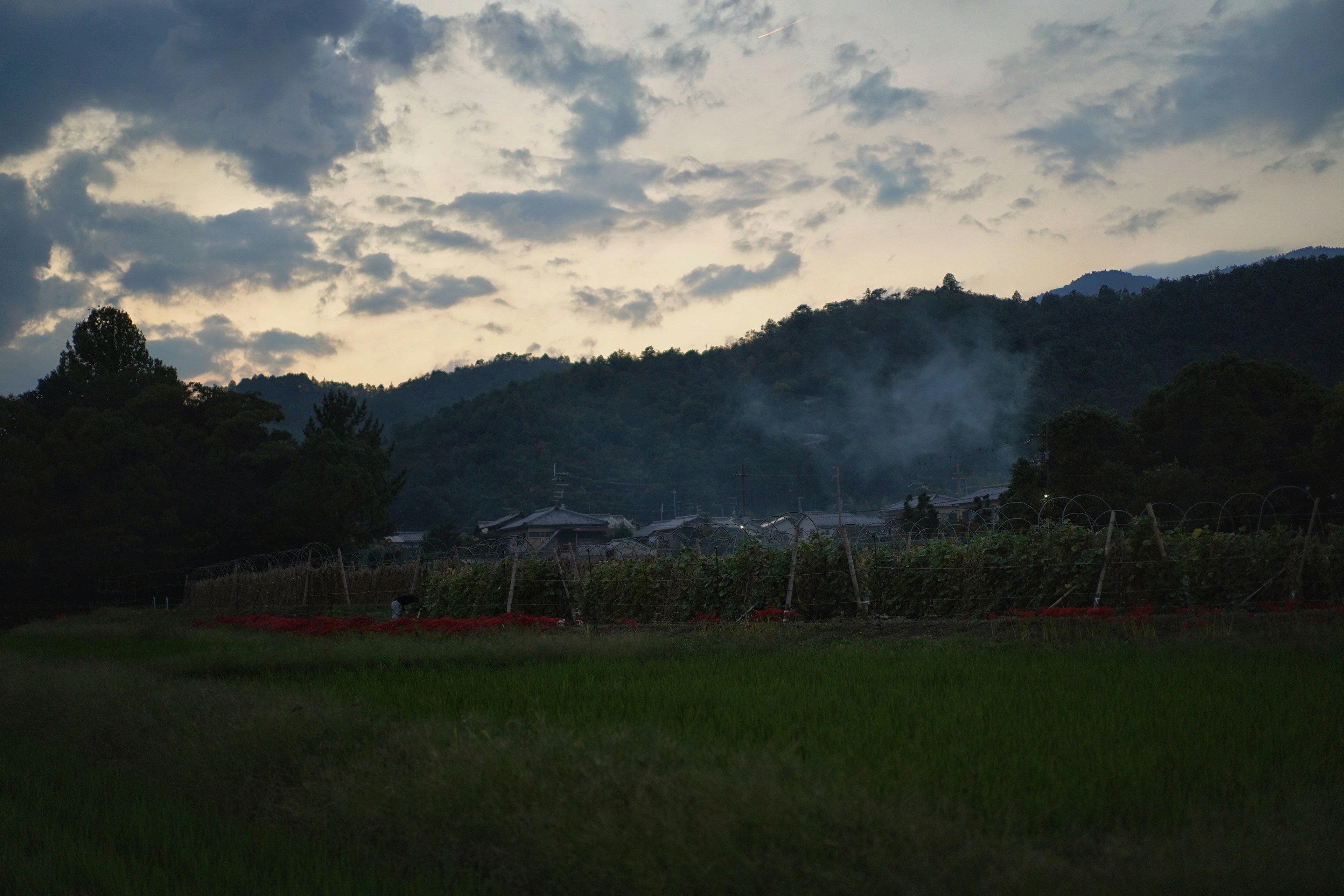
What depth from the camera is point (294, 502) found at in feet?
121

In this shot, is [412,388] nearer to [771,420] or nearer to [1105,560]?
[771,420]

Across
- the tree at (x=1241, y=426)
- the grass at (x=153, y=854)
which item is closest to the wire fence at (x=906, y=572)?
the grass at (x=153, y=854)

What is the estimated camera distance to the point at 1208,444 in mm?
33281

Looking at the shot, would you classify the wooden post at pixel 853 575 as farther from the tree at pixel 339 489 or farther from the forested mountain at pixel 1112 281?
the forested mountain at pixel 1112 281

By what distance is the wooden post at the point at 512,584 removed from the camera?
17.6 m

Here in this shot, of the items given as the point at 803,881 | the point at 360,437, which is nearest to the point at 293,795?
the point at 803,881

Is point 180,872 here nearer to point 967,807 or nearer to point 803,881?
point 803,881

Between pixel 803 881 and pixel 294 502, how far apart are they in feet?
122

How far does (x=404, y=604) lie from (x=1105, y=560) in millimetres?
15360

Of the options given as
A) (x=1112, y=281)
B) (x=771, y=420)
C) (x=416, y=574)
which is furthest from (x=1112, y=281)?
(x=416, y=574)

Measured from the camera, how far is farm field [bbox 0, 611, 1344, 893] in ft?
10.2

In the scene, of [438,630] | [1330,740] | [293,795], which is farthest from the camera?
[438,630]

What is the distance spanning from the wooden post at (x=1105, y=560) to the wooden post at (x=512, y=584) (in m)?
9.72

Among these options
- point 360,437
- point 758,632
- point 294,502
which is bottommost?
point 758,632
